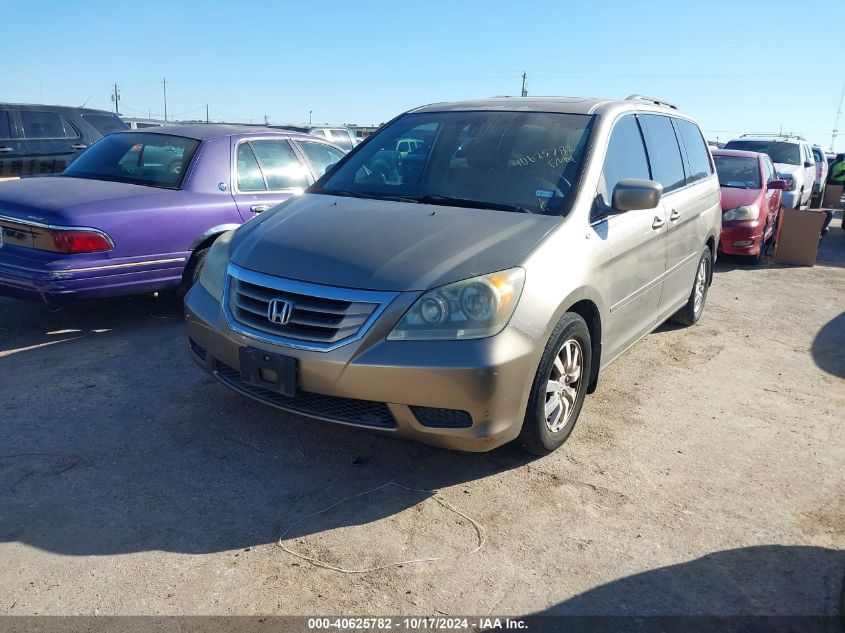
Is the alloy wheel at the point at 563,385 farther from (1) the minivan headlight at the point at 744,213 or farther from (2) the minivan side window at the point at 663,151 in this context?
(1) the minivan headlight at the point at 744,213

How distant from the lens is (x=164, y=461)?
3.53 metres

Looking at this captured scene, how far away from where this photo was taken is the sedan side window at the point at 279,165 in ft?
20.6

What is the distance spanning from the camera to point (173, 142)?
19.7 feet

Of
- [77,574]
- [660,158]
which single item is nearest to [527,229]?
[660,158]

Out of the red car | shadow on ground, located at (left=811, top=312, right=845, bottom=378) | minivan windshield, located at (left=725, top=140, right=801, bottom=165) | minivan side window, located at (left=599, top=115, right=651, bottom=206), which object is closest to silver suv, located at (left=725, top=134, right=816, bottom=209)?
minivan windshield, located at (left=725, top=140, right=801, bottom=165)

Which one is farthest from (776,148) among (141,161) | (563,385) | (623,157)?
(563,385)

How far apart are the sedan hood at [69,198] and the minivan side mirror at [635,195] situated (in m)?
3.43

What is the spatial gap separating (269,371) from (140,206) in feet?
8.72

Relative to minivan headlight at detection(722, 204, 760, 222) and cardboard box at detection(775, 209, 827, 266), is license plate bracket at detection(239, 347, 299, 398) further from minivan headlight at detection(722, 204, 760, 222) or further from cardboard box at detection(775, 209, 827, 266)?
cardboard box at detection(775, 209, 827, 266)

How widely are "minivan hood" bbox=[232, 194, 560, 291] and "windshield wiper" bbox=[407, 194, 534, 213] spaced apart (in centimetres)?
7

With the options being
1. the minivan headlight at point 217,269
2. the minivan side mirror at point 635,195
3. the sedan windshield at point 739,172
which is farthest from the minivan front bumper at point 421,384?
the sedan windshield at point 739,172

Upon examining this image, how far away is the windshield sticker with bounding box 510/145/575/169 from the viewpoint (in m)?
3.99

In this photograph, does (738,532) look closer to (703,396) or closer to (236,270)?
(703,396)

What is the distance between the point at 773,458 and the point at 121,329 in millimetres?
4716
